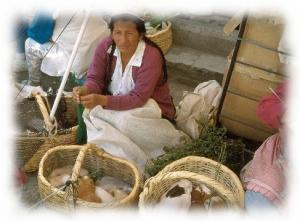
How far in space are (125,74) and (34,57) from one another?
137 centimetres

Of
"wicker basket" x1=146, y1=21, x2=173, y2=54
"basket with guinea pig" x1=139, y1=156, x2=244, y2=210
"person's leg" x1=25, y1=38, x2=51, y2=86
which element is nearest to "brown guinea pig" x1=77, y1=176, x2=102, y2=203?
"basket with guinea pig" x1=139, y1=156, x2=244, y2=210

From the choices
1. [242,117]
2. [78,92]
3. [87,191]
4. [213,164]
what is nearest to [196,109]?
[242,117]

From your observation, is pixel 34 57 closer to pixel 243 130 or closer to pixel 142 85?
pixel 142 85

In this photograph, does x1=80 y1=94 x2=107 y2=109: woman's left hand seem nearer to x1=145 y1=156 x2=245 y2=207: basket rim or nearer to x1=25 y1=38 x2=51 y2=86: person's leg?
x1=145 y1=156 x2=245 y2=207: basket rim

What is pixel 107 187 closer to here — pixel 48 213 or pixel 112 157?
pixel 112 157

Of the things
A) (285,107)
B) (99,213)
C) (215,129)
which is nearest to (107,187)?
(99,213)

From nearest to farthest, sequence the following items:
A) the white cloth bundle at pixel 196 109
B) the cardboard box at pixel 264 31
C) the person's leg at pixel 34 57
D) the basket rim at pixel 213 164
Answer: the basket rim at pixel 213 164
the cardboard box at pixel 264 31
the white cloth bundle at pixel 196 109
the person's leg at pixel 34 57

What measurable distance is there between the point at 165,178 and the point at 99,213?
40 centimetres

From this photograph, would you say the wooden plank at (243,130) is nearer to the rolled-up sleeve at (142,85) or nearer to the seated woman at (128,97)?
the seated woman at (128,97)

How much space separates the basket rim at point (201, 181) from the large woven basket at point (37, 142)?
2.73 ft

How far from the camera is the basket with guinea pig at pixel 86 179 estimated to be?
2094 millimetres

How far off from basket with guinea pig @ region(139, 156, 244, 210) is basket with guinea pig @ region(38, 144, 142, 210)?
0.15 m

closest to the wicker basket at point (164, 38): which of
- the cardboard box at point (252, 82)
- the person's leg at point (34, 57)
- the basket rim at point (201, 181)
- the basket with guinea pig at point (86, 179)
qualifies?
the person's leg at point (34, 57)

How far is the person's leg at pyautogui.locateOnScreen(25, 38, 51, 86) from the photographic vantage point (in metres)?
3.48
